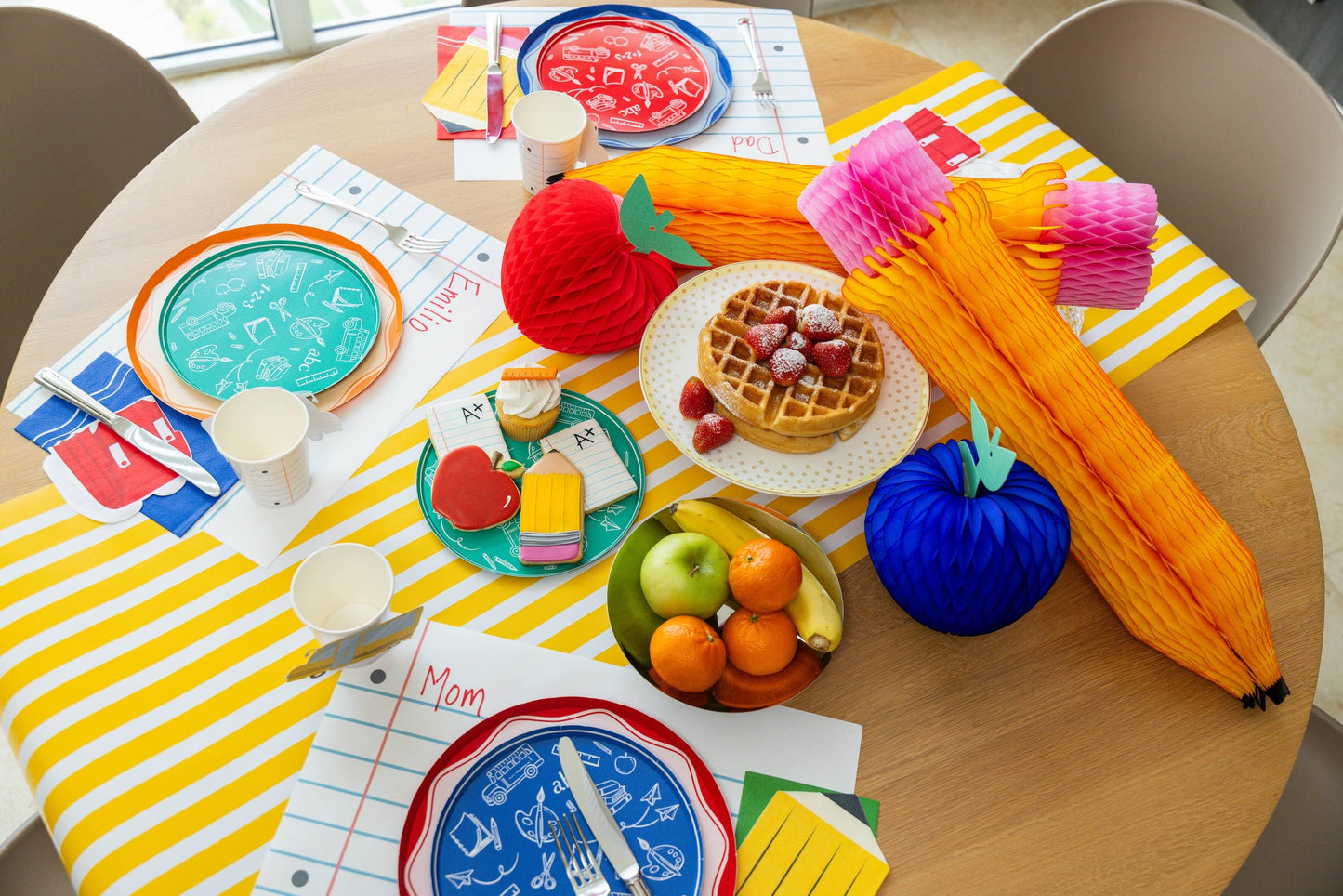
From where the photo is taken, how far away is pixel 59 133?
1744 mm

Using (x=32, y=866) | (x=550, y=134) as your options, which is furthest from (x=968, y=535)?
(x=32, y=866)

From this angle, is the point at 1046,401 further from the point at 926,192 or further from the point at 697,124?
the point at 697,124

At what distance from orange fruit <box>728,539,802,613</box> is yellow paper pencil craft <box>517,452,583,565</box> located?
0.83 ft

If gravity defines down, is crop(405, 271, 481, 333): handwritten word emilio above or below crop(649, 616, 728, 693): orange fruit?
above

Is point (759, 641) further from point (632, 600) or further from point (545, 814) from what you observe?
point (545, 814)

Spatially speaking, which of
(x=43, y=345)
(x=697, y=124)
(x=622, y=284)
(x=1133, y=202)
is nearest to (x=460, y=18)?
(x=697, y=124)

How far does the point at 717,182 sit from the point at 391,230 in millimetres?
587

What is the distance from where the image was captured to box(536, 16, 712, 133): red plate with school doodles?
184 centimetres

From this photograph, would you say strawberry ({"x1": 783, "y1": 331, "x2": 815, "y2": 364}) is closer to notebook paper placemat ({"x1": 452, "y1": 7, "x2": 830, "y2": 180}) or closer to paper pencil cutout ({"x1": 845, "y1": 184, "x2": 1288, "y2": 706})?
paper pencil cutout ({"x1": 845, "y1": 184, "x2": 1288, "y2": 706})

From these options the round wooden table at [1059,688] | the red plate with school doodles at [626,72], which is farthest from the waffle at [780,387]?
the red plate with school doodles at [626,72]

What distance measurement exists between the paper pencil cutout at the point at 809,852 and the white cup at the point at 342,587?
563 millimetres

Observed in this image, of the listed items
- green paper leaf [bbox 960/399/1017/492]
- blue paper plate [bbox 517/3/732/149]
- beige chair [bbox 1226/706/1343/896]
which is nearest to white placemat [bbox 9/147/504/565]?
blue paper plate [bbox 517/3/732/149]

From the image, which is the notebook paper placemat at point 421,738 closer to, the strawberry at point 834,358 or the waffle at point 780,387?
the waffle at point 780,387

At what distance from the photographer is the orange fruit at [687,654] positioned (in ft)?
3.74
